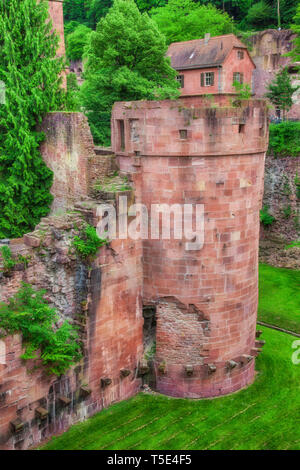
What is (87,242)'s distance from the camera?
1303 cm

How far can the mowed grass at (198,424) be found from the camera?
12.6 meters

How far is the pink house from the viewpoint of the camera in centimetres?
4319

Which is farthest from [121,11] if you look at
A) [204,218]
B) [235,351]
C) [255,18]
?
[255,18]

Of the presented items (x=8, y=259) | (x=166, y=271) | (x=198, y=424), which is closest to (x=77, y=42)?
(x=166, y=271)

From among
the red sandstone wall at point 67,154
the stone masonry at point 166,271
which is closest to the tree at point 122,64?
the red sandstone wall at point 67,154

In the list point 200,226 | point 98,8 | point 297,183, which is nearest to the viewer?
point 200,226

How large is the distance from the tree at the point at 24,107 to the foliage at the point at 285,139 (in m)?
13.8

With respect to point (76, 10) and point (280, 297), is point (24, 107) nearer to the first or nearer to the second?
point (280, 297)

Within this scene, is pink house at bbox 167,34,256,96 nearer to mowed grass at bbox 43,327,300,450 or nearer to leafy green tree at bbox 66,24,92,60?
leafy green tree at bbox 66,24,92,60

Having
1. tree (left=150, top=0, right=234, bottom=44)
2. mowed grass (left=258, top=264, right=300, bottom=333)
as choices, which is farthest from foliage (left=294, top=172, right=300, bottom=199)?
tree (left=150, top=0, right=234, bottom=44)

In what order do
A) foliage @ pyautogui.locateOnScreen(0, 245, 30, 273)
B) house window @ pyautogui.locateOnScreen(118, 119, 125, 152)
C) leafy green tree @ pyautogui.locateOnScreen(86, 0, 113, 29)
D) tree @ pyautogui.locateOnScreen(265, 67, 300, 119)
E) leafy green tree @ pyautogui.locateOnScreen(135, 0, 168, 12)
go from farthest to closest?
leafy green tree @ pyautogui.locateOnScreen(86, 0, 113, 29) → leafy green tree @ pyautogui.locateOnScreen(135, 0, 168, 12) → tree @ pyautogui.locateOnScreen(265, 67, 300, 119) → house window @ pyautogui.locateOnScreen(118, 119, 125, 152) → foliage @ pyautogui.locateOnScreen(0, 245, 30, 273)

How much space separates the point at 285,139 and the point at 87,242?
20.0 m

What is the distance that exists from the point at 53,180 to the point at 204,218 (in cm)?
940

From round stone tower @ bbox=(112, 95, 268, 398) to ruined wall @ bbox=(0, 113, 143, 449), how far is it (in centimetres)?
79
